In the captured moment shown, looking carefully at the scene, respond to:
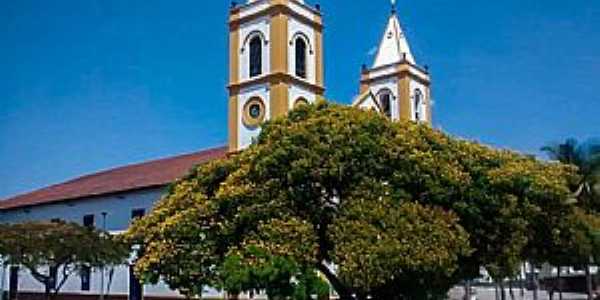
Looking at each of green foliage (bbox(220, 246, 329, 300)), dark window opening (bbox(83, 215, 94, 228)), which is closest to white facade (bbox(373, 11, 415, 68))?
dark window opening (bbox(83, 215, 94, 228))

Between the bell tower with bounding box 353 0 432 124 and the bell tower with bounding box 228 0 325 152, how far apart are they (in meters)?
8.65

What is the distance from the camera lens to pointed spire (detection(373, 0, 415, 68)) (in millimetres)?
48000

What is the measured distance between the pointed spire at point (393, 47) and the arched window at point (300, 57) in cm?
1066

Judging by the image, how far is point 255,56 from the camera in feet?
126

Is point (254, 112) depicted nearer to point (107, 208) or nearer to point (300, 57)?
point (300, 57)

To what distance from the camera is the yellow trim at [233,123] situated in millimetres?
38406

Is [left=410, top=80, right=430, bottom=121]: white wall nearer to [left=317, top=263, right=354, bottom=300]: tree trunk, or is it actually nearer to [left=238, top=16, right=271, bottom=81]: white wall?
[left=238, top=16, right=271, bottom=81]: white wall

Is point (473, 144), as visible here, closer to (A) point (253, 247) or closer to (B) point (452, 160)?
(B) point (452, 160)

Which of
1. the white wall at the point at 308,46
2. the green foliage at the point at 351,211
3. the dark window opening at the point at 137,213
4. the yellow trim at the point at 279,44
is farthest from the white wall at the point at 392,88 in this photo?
the green foliage at the point at 351,211

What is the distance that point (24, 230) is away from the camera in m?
32.8

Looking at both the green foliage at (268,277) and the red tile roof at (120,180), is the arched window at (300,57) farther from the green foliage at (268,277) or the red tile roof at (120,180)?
the green foliage at (268,277)

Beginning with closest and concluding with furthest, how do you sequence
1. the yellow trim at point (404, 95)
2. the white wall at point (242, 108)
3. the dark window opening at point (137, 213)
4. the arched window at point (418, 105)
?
the white wall at point (242, 108) < the dark window opening at point (137, 213) < the yellow trim at point (404, 95) < the arched window at point (418, 105)

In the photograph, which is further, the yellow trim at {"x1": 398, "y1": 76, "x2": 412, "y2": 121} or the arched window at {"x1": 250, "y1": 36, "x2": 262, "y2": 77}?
the yellow trim at {"x1": 398, "y1": 76, "x2": 412, "y2": 121}

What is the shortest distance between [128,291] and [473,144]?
24594 mm
